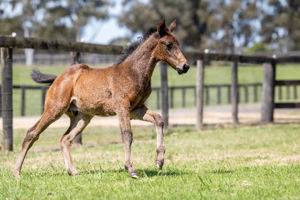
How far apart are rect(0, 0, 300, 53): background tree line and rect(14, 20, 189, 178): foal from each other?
1889 inches

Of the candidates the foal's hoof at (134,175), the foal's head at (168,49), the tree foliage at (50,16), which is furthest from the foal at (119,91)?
the tree foliage at (50,16)

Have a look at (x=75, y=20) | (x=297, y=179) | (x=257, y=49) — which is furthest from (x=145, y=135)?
(x=257, y=49)

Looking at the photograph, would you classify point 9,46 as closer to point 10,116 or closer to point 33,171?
point 10,116

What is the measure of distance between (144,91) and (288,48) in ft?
186

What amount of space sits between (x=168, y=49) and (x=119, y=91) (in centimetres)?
91

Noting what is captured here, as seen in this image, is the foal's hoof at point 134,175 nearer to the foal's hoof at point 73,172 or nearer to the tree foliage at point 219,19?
the foal's hoof at point 73,172

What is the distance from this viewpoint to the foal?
5848mm

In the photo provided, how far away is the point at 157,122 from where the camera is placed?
588 centimetres

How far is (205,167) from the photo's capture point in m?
6.63

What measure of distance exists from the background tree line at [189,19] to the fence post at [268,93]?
1675 inches

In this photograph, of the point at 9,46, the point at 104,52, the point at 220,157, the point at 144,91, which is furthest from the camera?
the point at 104,52

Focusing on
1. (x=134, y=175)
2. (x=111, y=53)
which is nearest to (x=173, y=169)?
(x=134, y=175)

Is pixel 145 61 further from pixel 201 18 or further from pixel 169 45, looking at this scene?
pixel 201 18

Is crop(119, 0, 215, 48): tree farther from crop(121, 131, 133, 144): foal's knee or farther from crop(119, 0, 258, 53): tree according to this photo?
crop(121, 131, 133, 144): foal's knee
